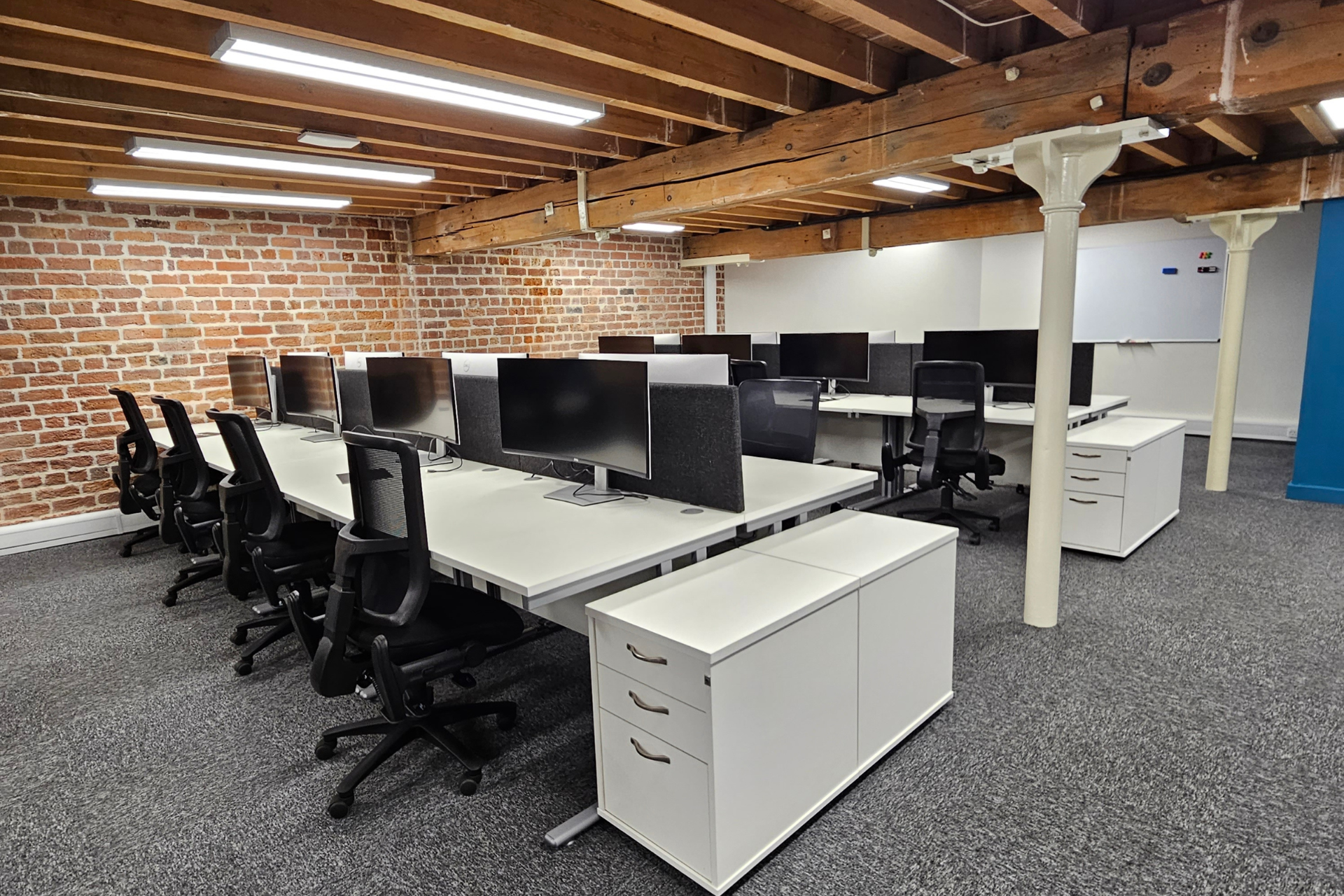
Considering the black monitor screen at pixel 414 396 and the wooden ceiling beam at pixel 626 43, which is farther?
the black monitor screen at pixel 414 396

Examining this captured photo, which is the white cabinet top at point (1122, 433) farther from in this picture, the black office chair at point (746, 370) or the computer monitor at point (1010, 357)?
the black office chair at point (746, 370)

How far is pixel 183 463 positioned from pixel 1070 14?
367 cm

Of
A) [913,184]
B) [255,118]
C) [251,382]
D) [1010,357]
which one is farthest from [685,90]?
[251,382]

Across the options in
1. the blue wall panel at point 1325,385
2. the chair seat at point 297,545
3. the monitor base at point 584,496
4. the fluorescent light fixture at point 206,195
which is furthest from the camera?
the blue wall panel at point 1325,385

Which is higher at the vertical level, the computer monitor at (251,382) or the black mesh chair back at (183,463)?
the computer monitor at (251,382)

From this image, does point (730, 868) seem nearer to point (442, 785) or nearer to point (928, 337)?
point (442, 785)

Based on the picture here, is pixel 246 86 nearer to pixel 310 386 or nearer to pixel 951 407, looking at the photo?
pixel 310 386

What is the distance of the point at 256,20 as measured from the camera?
6.18ft

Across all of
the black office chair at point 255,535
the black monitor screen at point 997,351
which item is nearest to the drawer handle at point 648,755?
the black office chair at point 255,535

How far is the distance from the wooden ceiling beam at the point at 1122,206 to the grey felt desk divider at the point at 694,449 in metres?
2.42

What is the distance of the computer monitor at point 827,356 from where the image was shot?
461cm

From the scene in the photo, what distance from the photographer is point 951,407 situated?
361 centimetres

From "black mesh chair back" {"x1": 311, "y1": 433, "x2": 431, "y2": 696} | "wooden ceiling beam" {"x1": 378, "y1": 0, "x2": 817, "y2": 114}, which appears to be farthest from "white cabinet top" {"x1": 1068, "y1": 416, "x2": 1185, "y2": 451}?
"black mesh chair back" {"x1": 311, "y1": 433, "x2": 431, "y2": 696}

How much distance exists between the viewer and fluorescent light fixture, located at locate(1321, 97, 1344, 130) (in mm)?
2762
